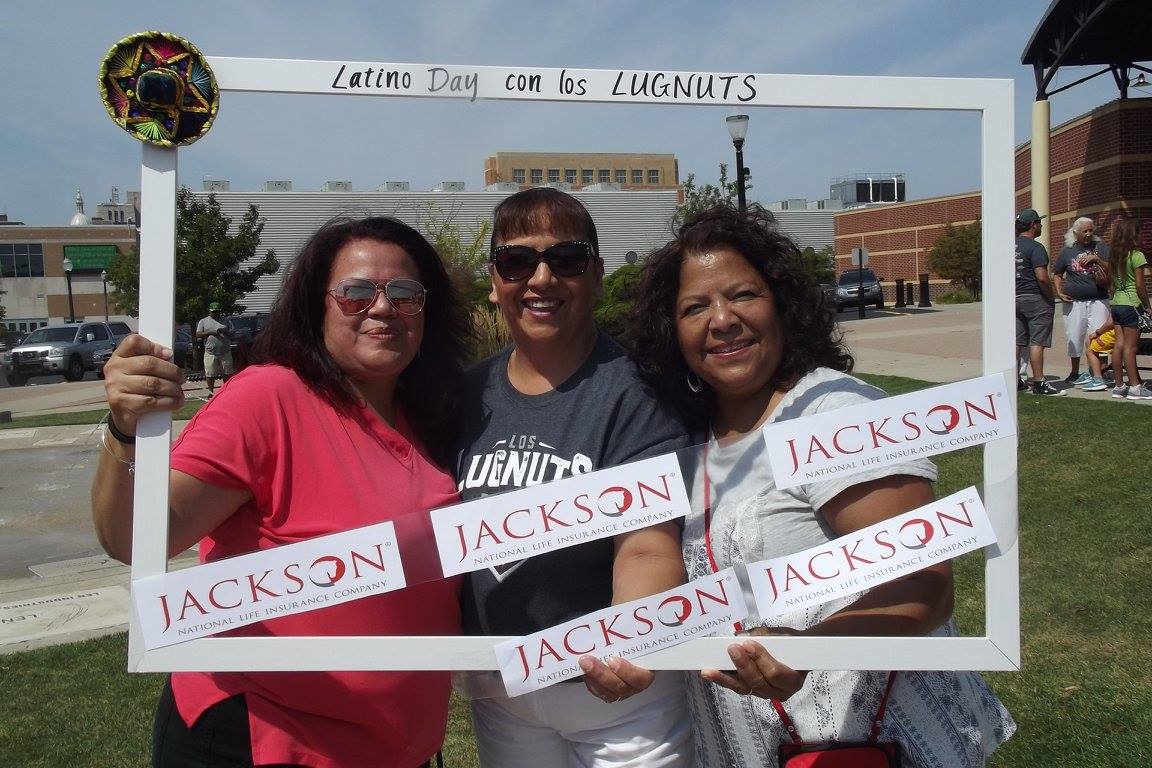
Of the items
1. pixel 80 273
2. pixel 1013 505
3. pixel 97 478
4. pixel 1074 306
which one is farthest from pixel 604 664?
pixel 80 273

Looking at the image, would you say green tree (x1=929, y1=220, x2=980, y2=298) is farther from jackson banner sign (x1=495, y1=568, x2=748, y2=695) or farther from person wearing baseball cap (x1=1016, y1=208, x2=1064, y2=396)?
person wearing baseball cap (x1=1016, y1=208, x2=1064, y2=396)

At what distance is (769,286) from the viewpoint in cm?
198

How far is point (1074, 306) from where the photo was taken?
926 centimetres

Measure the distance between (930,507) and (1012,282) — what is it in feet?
1.54

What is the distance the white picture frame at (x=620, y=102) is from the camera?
1697 millimetres

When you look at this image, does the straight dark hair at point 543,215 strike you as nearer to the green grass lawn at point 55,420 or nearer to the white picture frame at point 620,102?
the white picture frame at point 620,102

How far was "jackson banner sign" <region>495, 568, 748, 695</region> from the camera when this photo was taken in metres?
1.74

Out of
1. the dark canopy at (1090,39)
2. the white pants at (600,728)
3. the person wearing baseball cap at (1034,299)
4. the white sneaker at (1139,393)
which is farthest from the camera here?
the dark canopy at (1090,39)

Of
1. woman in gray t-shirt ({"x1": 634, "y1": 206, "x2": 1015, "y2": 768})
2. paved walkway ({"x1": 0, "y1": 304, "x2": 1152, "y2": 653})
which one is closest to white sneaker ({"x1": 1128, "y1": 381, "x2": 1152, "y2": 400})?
paved walkway ({"x1": 0, "y1": 304, "x2": 1152, "y2": 653})

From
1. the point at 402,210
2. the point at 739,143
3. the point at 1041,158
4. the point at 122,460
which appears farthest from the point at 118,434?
the point at 1041,158

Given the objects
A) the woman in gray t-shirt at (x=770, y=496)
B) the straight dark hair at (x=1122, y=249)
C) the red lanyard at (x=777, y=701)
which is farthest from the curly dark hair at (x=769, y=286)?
the straight dark hair at (x=1122, y=249)

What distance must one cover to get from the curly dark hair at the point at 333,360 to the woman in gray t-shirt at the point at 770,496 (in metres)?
0.50

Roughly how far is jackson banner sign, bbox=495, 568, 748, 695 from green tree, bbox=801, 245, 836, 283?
2.61 ft

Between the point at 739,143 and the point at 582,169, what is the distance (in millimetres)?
362
